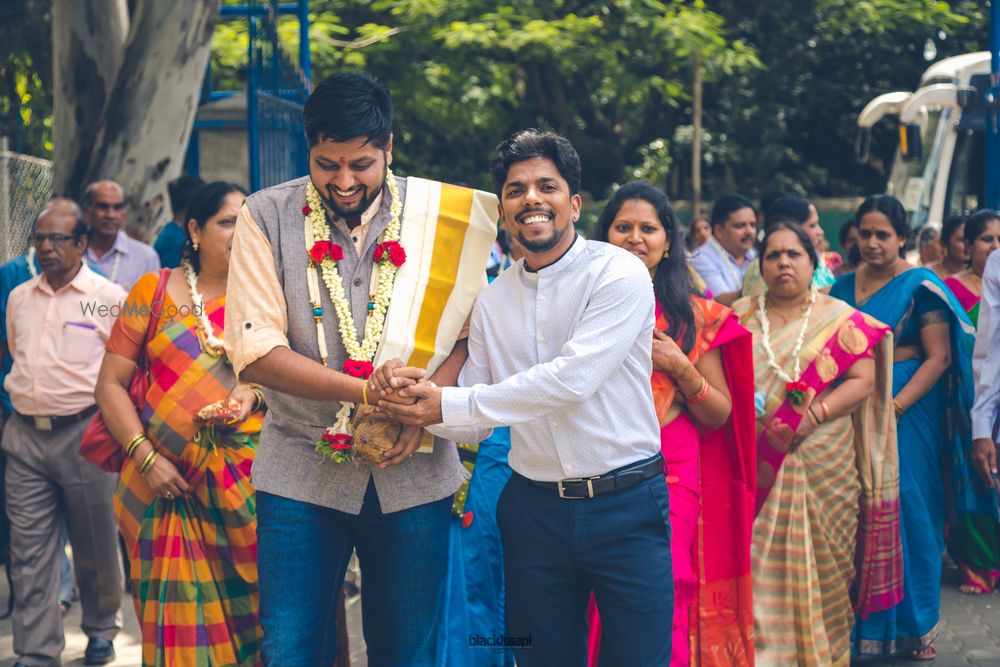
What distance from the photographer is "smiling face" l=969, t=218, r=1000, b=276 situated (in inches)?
288

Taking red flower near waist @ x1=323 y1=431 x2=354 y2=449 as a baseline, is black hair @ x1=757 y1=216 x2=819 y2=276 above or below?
above

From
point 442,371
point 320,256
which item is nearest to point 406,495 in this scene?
point 442,371

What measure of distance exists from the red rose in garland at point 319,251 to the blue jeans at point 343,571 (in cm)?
63

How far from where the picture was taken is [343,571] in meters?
3.64

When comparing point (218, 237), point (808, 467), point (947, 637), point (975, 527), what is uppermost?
point (218, 237)

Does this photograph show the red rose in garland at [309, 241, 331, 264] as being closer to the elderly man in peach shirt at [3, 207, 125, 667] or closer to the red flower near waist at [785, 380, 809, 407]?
the red flower near waist at [785, 380, 809, 407]

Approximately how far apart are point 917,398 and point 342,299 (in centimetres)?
372

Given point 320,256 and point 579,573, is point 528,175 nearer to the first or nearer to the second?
point 320,256

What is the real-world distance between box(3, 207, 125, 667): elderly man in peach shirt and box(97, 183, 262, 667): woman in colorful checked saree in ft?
3.63

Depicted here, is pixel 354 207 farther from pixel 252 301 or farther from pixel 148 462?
pixel 148 462

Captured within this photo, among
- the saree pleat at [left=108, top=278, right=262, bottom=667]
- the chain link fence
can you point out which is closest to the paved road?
the saree pleat at [left=108, top=278, right=262, bottom=667]

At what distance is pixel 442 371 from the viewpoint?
361 centimetres

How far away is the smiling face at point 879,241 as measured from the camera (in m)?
6.21

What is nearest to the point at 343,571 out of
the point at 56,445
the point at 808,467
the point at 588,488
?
the point at 588,488
